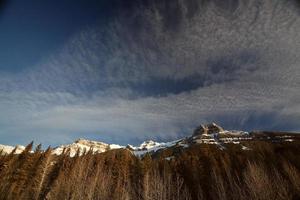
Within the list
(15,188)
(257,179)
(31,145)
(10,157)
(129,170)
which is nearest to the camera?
(257,179)

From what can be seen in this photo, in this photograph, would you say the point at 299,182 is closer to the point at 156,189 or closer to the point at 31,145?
the point at 156,189

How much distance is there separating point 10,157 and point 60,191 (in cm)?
2689

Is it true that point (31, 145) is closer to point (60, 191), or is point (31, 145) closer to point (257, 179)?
point (60, 191)

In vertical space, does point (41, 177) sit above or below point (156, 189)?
above

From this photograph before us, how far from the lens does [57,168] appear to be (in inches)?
2210

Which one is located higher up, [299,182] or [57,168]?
[57,168]

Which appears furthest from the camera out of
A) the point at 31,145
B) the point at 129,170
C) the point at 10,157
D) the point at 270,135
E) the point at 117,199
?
the point at 270,135

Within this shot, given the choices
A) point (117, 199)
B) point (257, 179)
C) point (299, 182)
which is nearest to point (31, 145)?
point (117, 199)

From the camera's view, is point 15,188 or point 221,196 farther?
point 15,188

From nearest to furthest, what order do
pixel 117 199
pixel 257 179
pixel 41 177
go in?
pixel 257 179 < pixel 117 199 < pixel 41 177

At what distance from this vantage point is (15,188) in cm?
4447

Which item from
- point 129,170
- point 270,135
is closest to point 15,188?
point 129,170

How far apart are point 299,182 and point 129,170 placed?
125ft

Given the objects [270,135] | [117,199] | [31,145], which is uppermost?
[270,135]
